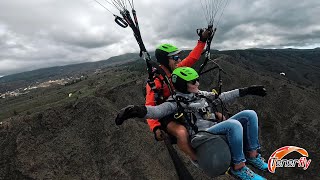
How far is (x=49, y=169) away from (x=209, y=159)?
24.0 metres

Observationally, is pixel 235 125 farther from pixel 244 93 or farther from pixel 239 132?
pixel 244 93

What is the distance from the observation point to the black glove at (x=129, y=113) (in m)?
5.07

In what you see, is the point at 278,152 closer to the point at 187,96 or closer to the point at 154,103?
the point at 187,96

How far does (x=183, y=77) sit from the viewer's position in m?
5.97

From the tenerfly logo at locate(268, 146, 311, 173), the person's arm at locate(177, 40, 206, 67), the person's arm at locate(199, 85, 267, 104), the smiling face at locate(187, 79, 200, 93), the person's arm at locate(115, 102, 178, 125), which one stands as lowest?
the tenerfly logo at locate(268, 146, 311, 173)

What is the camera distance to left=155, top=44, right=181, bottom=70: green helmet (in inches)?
283

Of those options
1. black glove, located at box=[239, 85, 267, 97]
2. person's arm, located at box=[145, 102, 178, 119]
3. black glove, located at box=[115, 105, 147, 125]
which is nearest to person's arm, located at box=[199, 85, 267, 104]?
black glove, located at box=[239, 85, 267, 97]

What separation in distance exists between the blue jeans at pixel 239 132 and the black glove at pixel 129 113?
4.74ft

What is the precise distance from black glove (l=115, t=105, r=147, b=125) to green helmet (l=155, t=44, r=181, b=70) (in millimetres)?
2247

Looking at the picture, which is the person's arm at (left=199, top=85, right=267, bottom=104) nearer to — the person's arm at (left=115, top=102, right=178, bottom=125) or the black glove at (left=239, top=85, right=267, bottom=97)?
the black glove at (left=239, top=85, right=267, bottom=97)

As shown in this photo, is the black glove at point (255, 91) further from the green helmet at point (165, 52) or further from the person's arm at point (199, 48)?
the green helmet at point (165, 52)

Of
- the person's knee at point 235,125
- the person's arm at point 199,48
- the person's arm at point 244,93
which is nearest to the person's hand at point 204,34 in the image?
the person's arm at point 199,48

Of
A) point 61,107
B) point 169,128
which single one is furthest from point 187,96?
point 61,107

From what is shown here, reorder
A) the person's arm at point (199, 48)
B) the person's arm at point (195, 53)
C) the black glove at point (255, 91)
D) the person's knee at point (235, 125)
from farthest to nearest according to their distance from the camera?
the person's arm at point (195, 53), the person's arm at point (199, 48), the black glove at point (255, 91), the person's knee at point (235, 125)
